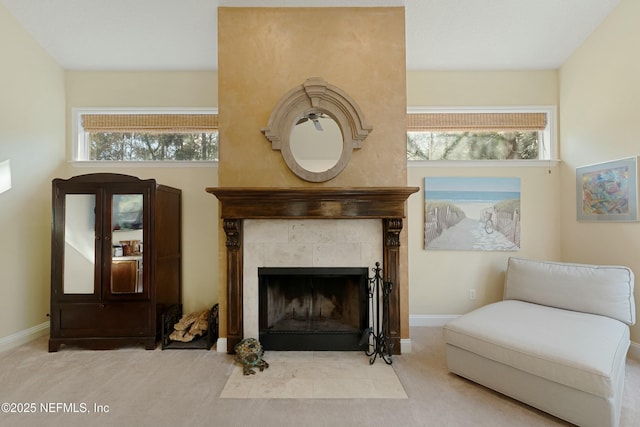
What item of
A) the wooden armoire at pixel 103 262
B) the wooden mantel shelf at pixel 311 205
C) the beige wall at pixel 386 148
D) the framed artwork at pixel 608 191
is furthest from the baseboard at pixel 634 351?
the wooden armoire at pixel 103 262

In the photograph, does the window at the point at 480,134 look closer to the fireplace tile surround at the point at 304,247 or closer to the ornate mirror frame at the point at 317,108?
the ornate mirror frame at the point at 317,108

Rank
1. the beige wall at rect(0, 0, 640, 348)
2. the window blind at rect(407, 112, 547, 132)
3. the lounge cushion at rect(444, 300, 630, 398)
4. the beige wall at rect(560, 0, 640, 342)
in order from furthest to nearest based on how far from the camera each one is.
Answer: the window blind at rect(407, 112, 547, 132) → the beige wall at rect(0, 0, 640, 348) → the beige wall at rect(560, 0, 640, 342) → the lounge cushion at rect(444, 300, 630, 398)

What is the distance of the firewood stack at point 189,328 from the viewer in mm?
2766

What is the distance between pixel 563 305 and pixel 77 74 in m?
5.52

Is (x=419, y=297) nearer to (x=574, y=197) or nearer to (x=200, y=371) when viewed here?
(x=574, y=197)

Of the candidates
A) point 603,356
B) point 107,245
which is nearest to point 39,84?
point 107,245

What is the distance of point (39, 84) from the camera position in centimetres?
303

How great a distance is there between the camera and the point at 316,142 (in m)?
2.61

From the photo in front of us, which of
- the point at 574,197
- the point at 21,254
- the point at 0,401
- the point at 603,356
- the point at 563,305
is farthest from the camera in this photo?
the point at 574,197

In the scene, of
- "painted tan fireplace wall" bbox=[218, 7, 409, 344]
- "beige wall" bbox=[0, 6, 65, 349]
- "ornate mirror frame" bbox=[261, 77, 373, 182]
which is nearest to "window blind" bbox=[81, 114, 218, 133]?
"beige wall" bbox=[0, 6, 65, 349]

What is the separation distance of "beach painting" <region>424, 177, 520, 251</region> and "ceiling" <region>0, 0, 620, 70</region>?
1341 millimetres

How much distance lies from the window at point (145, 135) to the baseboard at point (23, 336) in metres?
1.87

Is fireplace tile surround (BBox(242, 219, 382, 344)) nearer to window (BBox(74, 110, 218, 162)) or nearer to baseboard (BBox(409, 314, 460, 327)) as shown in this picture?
baseboard (BBox(409, 314, 460, 327))

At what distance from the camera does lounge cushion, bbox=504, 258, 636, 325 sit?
2.29 m
